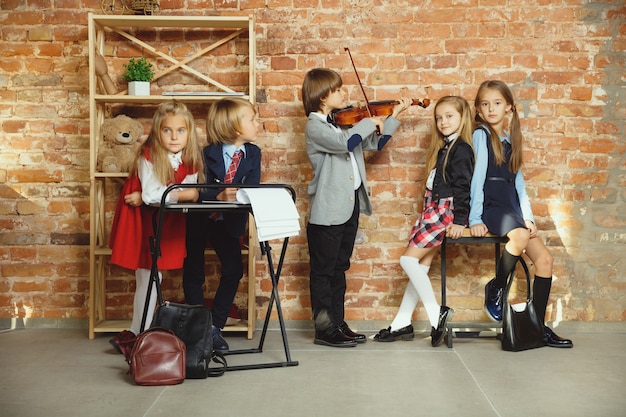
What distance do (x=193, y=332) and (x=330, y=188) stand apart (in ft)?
3.77

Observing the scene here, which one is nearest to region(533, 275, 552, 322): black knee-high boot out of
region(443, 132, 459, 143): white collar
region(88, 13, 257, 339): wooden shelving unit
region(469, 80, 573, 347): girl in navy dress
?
region(469, 80, 573, 347): girl in navy dress

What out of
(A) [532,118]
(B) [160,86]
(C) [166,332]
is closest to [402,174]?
(A) [532,118]

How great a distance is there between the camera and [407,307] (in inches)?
158

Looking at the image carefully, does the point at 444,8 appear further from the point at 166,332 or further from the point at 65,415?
the point at 65,415

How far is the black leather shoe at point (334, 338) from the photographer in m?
3.82

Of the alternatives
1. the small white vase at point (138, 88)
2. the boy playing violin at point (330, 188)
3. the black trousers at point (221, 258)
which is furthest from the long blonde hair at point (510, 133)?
the small white vase at point (138, 88)

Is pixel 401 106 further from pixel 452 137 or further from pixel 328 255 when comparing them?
pixel 328 255

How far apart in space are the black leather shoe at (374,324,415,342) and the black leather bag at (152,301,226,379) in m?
1.07

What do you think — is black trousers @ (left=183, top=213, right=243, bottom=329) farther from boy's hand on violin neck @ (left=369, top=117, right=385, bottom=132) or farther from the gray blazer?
boy's hand on violin neck @ (left=369, top=117, right=385, bottom=132)

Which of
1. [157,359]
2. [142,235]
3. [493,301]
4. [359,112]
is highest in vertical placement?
[359,112]

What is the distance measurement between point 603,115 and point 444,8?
1.15m

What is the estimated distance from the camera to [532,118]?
14.0 feet

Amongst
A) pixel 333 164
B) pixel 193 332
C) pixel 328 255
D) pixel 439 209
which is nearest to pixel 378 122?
pixel 333 164

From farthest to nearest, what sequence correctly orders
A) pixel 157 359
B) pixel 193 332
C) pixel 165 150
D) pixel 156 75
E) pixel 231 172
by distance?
pixel 156 75 < pixel 231 172 < pixel 165 150 < pixel 193 332 < pixel 157 359
